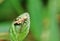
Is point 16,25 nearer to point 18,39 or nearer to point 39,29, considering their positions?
point 18,39

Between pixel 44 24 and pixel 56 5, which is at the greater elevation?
pixel 56 5

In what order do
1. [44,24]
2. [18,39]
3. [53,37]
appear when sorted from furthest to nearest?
[44,24] → [53,37] → [18,39]

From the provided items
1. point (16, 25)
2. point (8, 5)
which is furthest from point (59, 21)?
point (16, 25)

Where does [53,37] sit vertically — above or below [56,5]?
below

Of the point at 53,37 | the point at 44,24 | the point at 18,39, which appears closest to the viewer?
the point at 18,39

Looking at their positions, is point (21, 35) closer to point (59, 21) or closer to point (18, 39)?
point (18, 39)

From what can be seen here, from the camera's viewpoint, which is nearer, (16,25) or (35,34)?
(16,25)

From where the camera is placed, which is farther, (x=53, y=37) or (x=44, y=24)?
(x=44, y=24)

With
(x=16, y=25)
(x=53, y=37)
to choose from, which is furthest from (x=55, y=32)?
(x=16, y=25)
